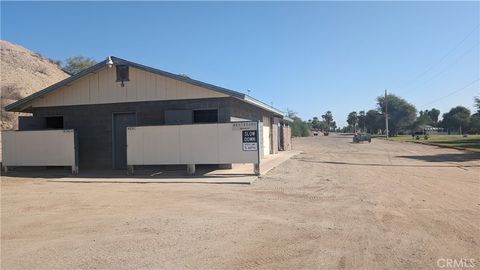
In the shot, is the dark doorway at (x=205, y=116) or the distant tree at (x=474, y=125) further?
the distant tree at (x=474, y=125)

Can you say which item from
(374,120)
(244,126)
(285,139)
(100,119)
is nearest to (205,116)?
(244,126)

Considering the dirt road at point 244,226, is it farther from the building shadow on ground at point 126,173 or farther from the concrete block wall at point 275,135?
the concrete block wall at point 275,135

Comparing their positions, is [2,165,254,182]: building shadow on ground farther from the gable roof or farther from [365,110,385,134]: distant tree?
[365,110,385,134]: distant tree

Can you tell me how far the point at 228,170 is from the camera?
17641 mm

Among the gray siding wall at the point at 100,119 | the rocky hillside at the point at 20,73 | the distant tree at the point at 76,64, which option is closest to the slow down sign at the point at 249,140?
the gray siding wall at the point at 100,119

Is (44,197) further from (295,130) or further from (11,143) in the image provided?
(295,130)

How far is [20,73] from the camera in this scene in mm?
52625

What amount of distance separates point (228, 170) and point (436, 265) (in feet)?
41.0

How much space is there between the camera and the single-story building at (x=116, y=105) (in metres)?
18.3

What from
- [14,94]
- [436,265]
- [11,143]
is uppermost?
[14,94]

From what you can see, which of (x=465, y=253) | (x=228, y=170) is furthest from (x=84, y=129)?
(x=465, y=253)

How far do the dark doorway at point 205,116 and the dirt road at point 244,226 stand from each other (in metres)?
5.42

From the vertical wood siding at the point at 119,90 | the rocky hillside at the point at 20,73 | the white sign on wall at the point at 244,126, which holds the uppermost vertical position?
the rocky hillside at the point at 20,73

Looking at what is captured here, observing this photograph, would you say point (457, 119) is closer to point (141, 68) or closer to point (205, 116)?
point (205, 116)
